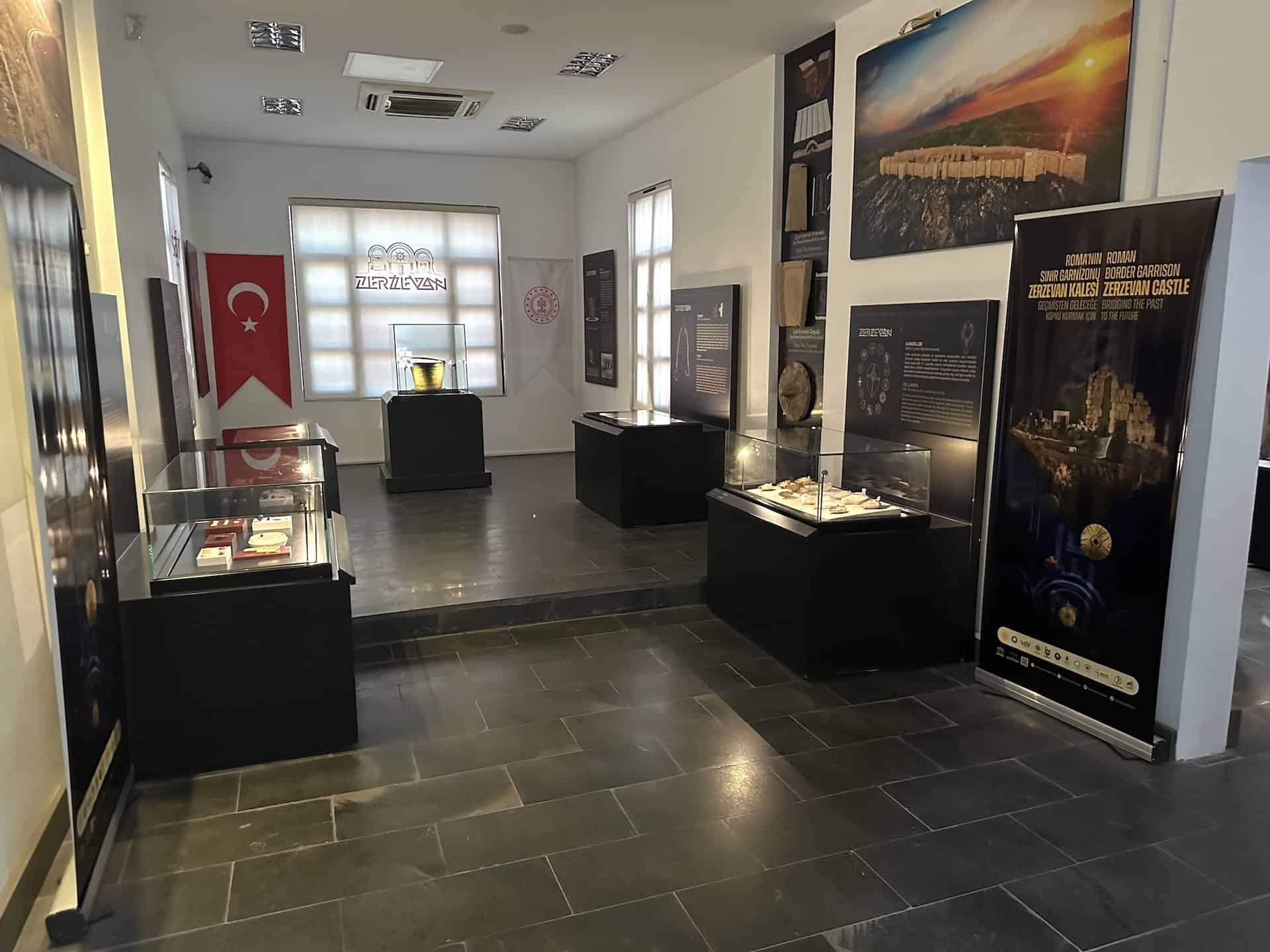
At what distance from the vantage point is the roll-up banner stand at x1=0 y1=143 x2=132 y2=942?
2150mm

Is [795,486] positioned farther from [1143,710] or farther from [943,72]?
[943,72]

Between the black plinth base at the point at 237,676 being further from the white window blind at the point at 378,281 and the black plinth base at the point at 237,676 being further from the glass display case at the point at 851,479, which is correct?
the white window blind at the point at 378,281

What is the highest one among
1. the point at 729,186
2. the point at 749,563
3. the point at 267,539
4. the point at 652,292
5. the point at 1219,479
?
the point at 729,186

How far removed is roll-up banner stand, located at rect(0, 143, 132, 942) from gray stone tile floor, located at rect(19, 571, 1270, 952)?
23 centimetres

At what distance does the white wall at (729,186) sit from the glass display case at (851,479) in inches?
80.2

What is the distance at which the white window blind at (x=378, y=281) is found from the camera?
927 cm

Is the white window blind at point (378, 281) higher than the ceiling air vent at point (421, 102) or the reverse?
the reverse

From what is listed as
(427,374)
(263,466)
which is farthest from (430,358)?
(263,466)

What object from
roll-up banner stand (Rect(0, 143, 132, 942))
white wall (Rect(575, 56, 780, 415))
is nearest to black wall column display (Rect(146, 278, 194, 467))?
roll-up banner stand (Rect(0, 143, 132, 942))

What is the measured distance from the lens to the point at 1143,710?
3217mm

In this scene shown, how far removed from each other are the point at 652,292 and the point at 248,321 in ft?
14.2

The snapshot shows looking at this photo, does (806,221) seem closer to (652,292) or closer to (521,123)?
(652,292)

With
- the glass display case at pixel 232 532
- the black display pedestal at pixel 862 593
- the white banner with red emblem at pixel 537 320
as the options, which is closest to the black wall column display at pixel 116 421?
the glass display case at pixel 232 532

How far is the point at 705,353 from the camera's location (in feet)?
22.6
